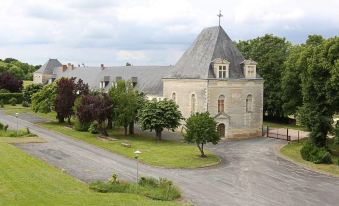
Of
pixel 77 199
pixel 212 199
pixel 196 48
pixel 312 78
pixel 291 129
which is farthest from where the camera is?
pixel 291 129

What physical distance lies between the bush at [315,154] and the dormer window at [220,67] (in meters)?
13.7

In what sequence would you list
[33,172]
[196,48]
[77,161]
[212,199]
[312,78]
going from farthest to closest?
[196,48]
[312,78]
[77,161]
[33,172]
[212,199]

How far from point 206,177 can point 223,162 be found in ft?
20.6

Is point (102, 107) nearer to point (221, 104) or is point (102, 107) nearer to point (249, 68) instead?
point (221, 104)

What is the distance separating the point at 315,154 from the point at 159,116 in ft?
53.9

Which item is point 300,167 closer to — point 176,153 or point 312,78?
point 312,78

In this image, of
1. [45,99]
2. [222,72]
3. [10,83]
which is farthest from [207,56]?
[10,83]

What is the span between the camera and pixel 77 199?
26.3 metres

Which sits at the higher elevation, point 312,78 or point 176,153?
point 312,78

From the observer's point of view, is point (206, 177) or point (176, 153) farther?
point (176, 153)

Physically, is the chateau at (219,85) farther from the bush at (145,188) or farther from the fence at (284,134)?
Answer: the bush at (145,188)

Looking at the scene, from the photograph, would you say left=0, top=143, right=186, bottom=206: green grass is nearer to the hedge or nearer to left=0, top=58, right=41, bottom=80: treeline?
the hedge

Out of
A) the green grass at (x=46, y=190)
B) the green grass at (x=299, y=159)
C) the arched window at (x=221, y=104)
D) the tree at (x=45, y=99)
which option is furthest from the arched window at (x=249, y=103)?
the green grass at (x=46, y=190)

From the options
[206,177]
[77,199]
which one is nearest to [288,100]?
[206,177]
